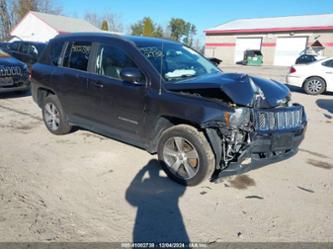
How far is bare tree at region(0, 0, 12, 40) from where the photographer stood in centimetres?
5059

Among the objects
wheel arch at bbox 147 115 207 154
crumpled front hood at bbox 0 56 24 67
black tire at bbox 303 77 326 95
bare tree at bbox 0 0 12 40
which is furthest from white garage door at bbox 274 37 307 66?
bare tree at bbox 0 0 12 40

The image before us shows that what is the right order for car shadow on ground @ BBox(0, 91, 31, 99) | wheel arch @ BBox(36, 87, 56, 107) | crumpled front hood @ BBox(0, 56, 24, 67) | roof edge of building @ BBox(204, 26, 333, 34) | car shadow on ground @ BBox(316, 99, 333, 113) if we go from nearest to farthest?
wheel arch @ BBox(36, 87, 56, 107)
crumpled front hood @ BBox(0, 56, 24, 67)
car shadow on ground @ BBox(316, 99, 333, 113)
car shadow on ground @ BBox(0, 91, 31, 99)
roof edge of building @ BBox(204, 26, 333, 34)

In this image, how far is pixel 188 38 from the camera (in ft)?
241

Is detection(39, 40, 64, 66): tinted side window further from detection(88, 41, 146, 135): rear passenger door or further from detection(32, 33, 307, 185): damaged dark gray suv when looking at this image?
detection(88, 41, 146, 135): rear passenger door

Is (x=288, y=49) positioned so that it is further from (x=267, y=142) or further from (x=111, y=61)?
(x=267, y=142)

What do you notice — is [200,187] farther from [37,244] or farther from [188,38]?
[188,38]

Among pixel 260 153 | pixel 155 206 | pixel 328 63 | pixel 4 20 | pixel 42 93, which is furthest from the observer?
pixel 4 20

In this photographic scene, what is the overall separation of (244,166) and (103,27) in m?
58.1

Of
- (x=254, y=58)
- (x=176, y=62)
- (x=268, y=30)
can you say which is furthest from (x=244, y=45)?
(x=176, y=62)

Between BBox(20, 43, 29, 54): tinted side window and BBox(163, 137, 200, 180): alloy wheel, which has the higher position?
BBox(20, 43, 29, 54): tinted side window

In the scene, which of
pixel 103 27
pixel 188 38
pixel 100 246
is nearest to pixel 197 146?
pixel 100 246

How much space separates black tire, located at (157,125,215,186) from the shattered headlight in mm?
421

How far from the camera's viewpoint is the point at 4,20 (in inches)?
2019

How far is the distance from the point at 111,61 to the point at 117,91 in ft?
1.70
